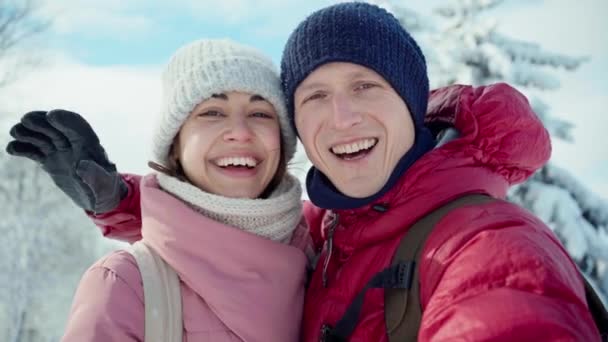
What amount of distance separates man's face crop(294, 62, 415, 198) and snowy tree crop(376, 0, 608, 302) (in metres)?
5.07

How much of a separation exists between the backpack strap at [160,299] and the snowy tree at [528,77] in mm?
5641

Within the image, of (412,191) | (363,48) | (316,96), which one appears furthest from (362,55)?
(412,191)

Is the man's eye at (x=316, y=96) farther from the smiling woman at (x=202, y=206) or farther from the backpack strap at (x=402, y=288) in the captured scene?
the backpack strap at (x=402, y=288)

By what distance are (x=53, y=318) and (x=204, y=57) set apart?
48.3ft

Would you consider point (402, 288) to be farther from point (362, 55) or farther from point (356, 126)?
point (362, 55)

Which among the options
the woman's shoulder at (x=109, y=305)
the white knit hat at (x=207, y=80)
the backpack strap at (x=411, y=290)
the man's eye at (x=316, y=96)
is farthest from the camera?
the white knit hat at (x=207, y=80)

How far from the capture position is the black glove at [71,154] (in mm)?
2449

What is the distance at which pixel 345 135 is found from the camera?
2.25 metres

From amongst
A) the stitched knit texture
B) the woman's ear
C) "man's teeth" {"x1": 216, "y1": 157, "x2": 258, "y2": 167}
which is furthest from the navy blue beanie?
the woman's ear

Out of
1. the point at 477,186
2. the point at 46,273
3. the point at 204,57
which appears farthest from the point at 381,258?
the point at 46,273

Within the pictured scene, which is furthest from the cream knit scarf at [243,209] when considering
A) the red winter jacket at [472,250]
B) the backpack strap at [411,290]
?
the backpack strap at [411,290]

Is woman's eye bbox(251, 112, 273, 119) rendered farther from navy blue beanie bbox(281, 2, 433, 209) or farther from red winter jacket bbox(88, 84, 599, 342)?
red winter jacket bbox(88, 84, 599, 342)

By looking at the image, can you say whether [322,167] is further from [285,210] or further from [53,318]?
[53,318]

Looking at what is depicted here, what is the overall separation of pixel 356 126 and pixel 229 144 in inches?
25.2
